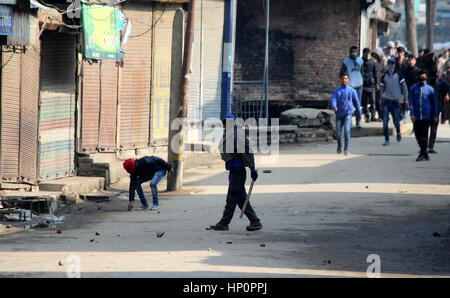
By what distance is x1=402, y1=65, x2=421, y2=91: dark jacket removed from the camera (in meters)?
22.2

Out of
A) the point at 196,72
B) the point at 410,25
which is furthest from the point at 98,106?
the point at 410,25

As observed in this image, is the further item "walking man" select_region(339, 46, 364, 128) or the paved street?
"walking man" select_region(339, 46, 364, 128)

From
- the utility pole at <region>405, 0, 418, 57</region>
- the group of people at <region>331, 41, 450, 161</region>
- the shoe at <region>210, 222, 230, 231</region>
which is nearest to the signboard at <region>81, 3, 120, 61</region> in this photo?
the group of people at <region>331, 41, 450, 161</region>

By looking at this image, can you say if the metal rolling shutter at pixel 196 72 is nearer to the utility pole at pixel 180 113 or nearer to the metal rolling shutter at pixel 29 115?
the utility pole at pixel 180 113

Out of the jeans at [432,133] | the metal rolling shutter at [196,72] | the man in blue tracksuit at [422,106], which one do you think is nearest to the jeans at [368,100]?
the metal rolling shutter at [196,72]

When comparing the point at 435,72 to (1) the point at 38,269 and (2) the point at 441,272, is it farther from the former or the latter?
(1) the point at 38,269

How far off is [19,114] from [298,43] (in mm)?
14905

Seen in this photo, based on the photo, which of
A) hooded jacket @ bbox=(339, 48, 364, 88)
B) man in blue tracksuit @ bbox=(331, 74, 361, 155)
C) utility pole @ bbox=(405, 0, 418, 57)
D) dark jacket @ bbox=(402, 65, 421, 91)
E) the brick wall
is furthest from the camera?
utility pole @ bbox=(405, 0, 418, 57)

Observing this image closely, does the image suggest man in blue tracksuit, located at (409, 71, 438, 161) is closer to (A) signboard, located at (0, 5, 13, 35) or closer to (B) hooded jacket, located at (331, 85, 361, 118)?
(B) hooded jacket, located at (331, 85, 361, 118)

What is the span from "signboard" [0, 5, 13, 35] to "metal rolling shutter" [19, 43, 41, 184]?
4.93 feet

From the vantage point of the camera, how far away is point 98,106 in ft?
57.7

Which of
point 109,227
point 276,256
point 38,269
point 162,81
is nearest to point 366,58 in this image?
point 162,81

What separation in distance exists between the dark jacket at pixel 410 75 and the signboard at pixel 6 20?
1214cm
